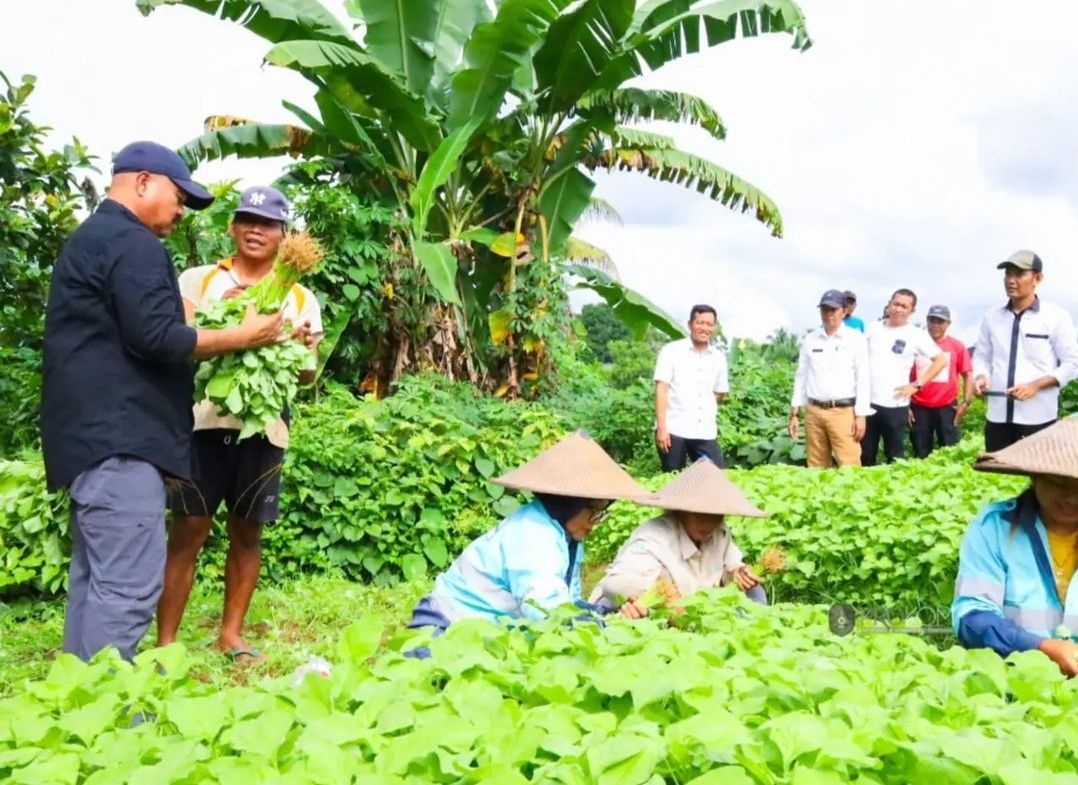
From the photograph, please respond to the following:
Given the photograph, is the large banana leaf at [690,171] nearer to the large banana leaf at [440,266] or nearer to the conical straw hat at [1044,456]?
the large banana leaf at [440,266]

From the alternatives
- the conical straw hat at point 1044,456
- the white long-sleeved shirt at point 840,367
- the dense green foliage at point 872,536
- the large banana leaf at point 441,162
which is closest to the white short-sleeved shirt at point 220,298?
the conical straw hat at point 1044,456

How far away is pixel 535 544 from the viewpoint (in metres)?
3.65

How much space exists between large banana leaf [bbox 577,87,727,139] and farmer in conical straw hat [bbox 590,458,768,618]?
721 cm

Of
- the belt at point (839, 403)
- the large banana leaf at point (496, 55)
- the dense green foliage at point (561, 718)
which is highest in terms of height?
the large banana leaf at point (496, 55)

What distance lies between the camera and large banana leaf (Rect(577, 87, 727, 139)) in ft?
36.2

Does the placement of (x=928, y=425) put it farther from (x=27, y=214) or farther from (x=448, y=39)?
(x=27, y=214)

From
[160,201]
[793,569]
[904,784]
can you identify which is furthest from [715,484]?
[904,784]

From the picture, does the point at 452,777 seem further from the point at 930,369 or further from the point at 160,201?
the point at 930,369

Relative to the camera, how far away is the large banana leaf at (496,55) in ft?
29.3

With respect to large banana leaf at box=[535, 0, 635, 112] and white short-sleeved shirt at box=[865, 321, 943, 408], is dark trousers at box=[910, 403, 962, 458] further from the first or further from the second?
large banana leaf at box=[535, 0, 635, 112]

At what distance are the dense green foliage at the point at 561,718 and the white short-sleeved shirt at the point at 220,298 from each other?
7.72 feet

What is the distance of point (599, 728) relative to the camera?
1.62m

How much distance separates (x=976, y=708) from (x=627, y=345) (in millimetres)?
20979

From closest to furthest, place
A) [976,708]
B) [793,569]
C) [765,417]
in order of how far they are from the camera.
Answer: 1. [976,708]
2. [793,569]
3. [765,417]
